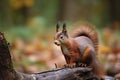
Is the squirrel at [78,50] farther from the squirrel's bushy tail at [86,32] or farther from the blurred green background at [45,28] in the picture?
the blurred green background at [45,28]

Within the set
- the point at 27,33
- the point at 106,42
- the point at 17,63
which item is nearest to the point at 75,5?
the point at 27,33

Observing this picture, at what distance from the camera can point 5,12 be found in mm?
16219

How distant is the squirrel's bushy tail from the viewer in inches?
202

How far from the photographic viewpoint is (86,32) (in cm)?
516

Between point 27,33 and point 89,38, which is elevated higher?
point 27,33

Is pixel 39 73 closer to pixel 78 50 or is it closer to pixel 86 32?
pixel 78 50

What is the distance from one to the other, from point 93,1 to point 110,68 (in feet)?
44.4

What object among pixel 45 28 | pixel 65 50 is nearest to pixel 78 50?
pixel 65 50

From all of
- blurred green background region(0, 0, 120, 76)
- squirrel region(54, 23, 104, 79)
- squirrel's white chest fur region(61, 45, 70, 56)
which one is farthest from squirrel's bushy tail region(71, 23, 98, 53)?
blurred green background region(0, 0, 120, 76)

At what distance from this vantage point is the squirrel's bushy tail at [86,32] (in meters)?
5.13

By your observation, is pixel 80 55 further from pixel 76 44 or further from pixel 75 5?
pixel 75 5

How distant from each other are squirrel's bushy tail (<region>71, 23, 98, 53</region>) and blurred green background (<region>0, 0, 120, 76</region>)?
81cm

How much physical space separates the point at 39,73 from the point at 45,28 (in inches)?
410

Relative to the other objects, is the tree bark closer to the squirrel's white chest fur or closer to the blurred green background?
the squirrel's white chest fur
